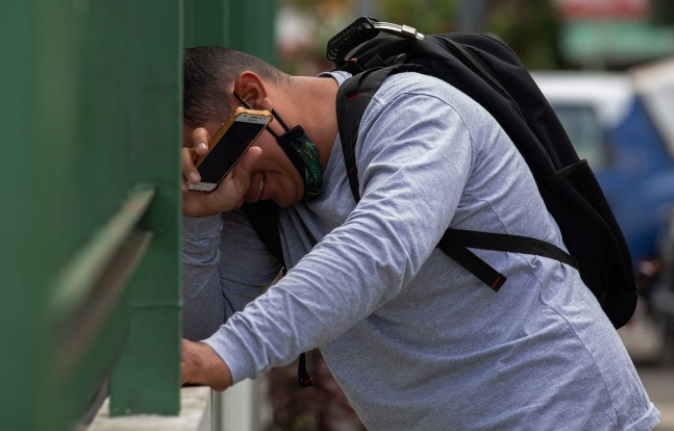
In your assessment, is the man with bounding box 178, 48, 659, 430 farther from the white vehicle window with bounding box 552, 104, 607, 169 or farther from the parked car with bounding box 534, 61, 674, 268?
the white vehicle window with bounding box 552, 104, 607, 169

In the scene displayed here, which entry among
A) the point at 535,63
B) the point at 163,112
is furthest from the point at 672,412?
the point at 535,63

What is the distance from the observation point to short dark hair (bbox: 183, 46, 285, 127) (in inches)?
101

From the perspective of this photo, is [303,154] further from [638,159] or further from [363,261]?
[638,159]

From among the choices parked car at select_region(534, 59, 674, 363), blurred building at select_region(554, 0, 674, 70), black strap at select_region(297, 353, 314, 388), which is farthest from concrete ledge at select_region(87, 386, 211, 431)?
blurred building at select_region(554, 0, 674, 70)

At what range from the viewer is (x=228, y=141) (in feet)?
8.11

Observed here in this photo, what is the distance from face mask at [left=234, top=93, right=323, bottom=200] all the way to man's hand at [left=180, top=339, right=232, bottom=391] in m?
0.66

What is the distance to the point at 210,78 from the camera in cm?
260

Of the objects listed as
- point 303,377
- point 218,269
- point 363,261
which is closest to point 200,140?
point 218,269

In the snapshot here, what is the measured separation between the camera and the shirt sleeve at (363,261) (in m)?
1.88

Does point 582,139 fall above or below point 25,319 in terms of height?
below

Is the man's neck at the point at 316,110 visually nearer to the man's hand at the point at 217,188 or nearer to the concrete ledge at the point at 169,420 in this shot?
the man's hand at the point at 217,188

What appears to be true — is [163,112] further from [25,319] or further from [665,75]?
[665,75]

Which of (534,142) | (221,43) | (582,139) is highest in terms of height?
(534,142)

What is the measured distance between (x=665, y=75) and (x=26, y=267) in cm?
1102
